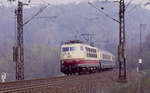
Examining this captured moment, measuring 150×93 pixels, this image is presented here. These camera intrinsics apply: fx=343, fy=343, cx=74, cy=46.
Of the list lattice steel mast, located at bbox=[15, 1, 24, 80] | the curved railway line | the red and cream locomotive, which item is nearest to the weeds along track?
the curved railway line

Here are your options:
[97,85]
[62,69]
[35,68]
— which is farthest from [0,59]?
[97,85]

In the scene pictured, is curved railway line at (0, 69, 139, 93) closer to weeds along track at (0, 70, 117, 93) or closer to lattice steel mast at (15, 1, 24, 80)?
weeds along track at (0, 70, 117, 93)

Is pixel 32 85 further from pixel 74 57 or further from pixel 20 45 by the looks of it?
pixel 74 57

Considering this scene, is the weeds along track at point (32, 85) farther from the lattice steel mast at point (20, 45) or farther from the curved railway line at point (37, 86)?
the lattice steel mast at point (20, 45)

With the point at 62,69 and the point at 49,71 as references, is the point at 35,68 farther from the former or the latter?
the point at 62,69

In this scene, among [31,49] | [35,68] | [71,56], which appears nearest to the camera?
[71,56]

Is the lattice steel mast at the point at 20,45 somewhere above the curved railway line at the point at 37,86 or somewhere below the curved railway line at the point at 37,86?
above

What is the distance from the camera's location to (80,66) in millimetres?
33031

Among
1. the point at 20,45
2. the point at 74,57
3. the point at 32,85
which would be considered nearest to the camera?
the point at 32,85

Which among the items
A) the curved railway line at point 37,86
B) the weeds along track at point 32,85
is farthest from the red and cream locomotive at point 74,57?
the weeds along track at point 32,85

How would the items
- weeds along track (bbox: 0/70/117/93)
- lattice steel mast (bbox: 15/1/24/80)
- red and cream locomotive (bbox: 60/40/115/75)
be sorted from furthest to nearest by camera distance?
1. red and cream locomotive (bbox: 60/40/115/75)
2. lattice steel mast (bbox: 15/1/24/80)
3. weeds along track (bbox: 0/70/117/93)

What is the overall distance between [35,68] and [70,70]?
9333cm

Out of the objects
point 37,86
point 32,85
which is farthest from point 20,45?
point 37,86

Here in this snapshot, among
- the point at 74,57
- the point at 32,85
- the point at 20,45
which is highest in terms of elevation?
the point at 20,45
